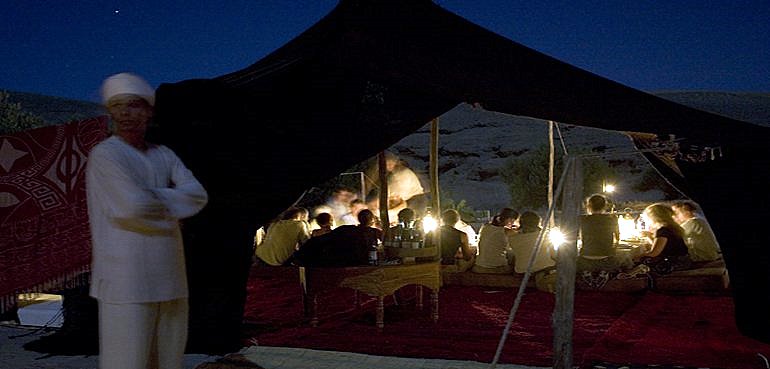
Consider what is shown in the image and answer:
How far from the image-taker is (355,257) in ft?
18.3

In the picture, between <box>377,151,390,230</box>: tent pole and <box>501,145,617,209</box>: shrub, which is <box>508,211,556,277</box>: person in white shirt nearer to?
<box>377,151,390,230</box>: tent pole

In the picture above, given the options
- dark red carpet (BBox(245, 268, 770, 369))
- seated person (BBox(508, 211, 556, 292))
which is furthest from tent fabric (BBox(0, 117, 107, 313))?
seated person (BBox(508, 211, 556, 292))

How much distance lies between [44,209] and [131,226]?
2.99 metres

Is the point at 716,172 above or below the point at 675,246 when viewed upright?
above

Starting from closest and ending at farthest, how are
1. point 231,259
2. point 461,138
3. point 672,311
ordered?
point 231,259
point 672,311
point 461,138

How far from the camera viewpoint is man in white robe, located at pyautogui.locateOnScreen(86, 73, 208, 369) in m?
2.28

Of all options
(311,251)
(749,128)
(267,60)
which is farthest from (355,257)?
(749,128)

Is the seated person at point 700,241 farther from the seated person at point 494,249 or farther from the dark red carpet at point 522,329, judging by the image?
the seated person at point 494,249

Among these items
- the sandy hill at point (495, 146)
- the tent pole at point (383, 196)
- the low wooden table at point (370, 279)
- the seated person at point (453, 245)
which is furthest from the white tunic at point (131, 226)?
the sandy hill at point (495, 146)

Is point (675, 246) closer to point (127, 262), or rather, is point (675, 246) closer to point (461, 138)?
point (127, 262)

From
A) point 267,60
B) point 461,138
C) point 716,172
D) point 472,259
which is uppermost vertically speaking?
point 461,138

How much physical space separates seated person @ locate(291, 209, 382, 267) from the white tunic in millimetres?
3141

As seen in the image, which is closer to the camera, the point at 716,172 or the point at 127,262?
the point at 127,262

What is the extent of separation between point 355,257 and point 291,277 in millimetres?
3055
